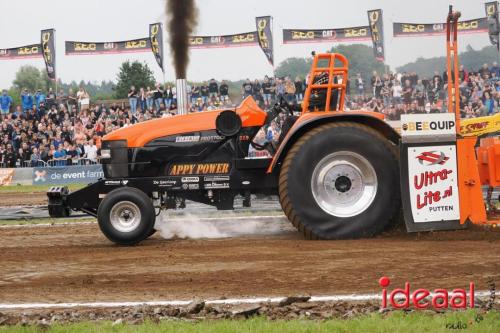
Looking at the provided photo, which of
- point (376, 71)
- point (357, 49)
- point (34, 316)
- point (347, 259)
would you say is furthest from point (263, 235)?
point (357, 49)

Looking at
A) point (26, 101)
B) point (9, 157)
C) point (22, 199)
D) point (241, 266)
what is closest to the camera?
point (241, 266)

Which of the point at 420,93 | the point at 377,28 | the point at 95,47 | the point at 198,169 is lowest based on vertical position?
the point at 198,169

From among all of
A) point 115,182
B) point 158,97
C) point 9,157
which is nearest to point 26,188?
point 9,157

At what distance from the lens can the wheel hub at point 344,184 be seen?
27.1 ft

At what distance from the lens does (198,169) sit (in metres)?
8.74

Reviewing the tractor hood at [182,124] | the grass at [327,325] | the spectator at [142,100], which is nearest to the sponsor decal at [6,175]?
the spectator at [142,100]

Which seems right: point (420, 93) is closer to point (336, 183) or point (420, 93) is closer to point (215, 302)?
point (336, 183)

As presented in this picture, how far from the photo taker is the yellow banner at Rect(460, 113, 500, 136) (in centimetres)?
1093

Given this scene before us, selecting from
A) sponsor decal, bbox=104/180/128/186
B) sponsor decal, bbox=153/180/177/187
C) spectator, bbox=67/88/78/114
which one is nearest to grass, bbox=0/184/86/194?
spectator, bbox=67/88/78/114

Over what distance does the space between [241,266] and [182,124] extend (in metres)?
2.42

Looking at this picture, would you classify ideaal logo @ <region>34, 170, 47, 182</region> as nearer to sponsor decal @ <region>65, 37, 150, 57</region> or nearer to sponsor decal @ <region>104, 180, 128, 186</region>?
sponsor decal @ <region>65, 37, 150, 57</region>

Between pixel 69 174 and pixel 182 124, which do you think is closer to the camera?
pixel 182 124

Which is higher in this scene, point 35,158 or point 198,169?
point 35,158

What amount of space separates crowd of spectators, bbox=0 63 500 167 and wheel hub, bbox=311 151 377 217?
36.6 feet
